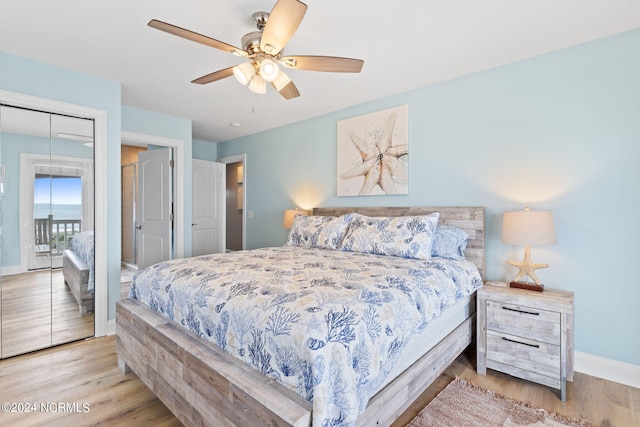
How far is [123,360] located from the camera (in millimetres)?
2170

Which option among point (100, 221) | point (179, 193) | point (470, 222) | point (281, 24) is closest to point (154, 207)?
point (179, 193)

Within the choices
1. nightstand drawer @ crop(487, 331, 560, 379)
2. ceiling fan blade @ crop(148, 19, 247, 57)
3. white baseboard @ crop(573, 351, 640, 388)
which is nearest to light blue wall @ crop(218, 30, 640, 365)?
white baseboard @ crop(573, 351, 640, 388)

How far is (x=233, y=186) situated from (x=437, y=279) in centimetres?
541

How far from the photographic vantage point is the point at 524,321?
2.08m

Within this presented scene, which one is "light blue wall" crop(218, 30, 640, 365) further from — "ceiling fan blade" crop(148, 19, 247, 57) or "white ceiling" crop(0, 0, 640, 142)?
"ceiling fan blade" crop(148, 19, 247, 57)

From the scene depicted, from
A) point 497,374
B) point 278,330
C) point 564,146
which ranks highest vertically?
point 564,146

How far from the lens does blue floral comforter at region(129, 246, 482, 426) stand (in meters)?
1.11

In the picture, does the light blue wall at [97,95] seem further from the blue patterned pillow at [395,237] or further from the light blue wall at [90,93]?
the blue patterned pillow at [395,237]

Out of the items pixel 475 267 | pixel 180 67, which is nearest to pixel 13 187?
pixel 180 67

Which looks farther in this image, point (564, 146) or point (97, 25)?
point (564, 146)

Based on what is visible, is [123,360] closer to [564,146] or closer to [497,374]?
[497,374]

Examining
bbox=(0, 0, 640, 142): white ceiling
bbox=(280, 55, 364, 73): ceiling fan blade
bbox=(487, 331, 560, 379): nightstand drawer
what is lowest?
bbox=(487, 331, 560, 379): nightstand drawer

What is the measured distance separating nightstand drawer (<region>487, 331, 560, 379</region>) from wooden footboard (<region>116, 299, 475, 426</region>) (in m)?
0.28

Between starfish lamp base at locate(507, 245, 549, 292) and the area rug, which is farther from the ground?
starfish lamp base at locate(507, 245, 549, 292)
